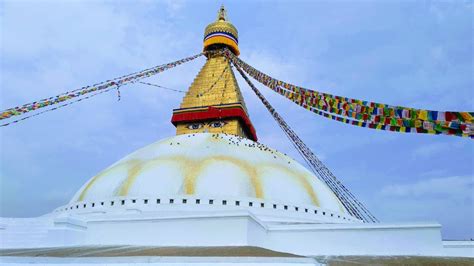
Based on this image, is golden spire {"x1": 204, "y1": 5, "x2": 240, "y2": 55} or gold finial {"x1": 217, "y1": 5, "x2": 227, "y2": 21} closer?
golden spire {"x1": 204, "y1": 5, "x2": 240, "y2": 55}

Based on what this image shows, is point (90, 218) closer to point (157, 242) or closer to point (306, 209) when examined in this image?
point (157, 242)

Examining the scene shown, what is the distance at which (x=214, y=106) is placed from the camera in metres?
17.3

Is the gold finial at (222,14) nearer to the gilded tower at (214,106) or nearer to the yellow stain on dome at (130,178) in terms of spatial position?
the gilded tower at (214,106)

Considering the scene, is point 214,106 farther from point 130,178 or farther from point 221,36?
point 130,178

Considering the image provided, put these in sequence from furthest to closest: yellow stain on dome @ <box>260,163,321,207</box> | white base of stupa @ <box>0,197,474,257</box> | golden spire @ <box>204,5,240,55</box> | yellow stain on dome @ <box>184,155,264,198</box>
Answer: golden spire @ <box>204,5,240,55</box>
yellow stain on dome @ <box>260,163,321,207</box>
yellow stain on dome @ <box>184,155,264,198</box>
white base of stupa @ <box>0,197,474,257</box>

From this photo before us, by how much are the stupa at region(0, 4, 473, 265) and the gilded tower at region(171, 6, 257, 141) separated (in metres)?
2.52

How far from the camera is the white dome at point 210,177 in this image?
450 inches

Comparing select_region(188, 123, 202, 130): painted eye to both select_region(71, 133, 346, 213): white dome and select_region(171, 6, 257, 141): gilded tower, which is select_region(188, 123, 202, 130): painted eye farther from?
select_region(71, 133, 346, 213): white dome

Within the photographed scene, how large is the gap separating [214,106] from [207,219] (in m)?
8.59

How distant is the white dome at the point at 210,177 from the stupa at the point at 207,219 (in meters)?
0.03

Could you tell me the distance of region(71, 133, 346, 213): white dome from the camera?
11.4 meters

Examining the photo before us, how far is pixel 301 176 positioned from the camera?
1287cm

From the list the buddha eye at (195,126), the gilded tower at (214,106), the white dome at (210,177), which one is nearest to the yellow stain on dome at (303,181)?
the white dome at (210,177)

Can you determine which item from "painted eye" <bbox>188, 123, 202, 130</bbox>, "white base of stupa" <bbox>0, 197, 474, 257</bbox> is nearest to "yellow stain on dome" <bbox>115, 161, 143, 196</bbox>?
"white base of stupa" <bbox>0, 197, 474, 257</bbox>
